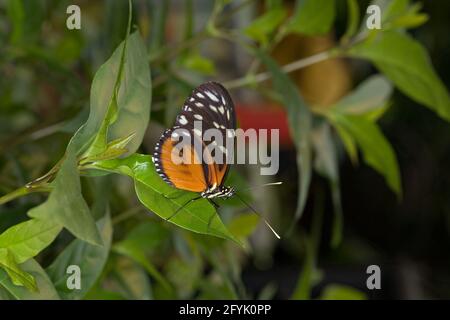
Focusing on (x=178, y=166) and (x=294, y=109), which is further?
(x=294, y=109)

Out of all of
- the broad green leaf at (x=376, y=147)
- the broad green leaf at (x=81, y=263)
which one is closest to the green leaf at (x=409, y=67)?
the broad green leaf at (x=376, y=147)

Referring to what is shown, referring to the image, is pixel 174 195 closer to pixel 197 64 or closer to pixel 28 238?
pixel 28 238

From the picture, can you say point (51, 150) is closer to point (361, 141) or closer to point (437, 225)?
point (361, 141)

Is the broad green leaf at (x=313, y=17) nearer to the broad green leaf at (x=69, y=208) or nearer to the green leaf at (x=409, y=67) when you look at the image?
the green leaf at (x=409, y=67)

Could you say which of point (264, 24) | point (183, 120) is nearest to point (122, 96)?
point (183, 120)

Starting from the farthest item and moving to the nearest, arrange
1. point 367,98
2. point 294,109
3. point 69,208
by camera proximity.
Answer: point 367,98
point 294,109
point 69,208
